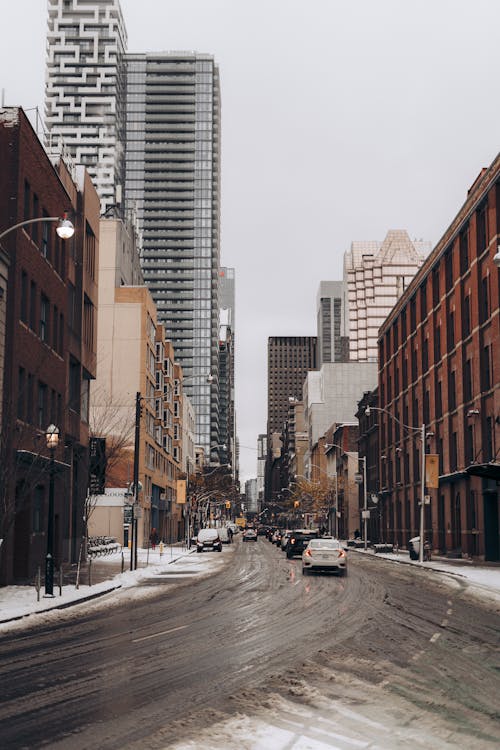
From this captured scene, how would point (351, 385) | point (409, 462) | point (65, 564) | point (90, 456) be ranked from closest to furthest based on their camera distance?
1. point (65, 564)
2. point (90, 456)
3. point (409, 462)
4. point (351, 385)

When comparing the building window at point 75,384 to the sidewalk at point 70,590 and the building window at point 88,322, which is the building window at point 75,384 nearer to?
the building window at point 88,322

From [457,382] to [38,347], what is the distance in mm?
29888

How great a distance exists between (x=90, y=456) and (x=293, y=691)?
3875 cm

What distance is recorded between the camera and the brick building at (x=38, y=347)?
30156 millimetres

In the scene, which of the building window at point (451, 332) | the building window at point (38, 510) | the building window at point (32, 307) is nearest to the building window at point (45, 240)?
the building window at point (32, 307)

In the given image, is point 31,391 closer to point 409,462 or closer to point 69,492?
point 69,492

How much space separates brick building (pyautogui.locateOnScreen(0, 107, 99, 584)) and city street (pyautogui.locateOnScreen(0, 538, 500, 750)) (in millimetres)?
7735

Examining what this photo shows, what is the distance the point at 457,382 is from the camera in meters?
55.6

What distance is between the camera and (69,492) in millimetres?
43781

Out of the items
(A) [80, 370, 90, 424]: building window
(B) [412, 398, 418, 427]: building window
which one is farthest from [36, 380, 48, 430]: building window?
(B) [412, 398, 418, 427]: building window

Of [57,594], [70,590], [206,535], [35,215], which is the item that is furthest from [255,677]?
[206,535]

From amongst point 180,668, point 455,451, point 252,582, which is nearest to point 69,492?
point 252,582

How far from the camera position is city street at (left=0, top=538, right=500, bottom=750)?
28.8 feet

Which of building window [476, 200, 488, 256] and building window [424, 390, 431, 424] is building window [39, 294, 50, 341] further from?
building window [424, 390, 431, 424]
